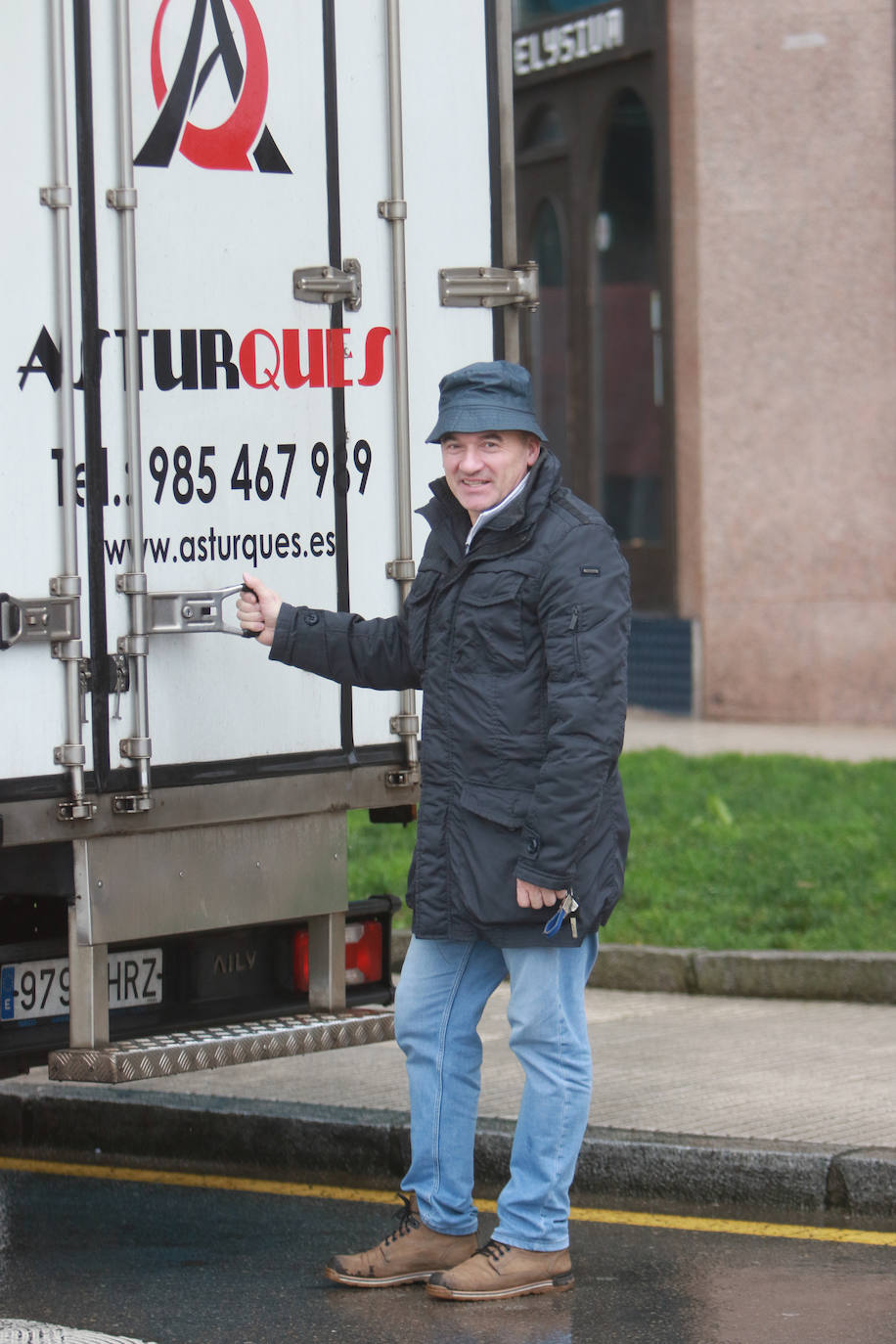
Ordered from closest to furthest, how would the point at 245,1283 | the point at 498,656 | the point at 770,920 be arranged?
the point at 498,656 < the point at 245,1283 < the point at 770,920

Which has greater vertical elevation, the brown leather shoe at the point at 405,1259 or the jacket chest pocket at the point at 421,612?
the jacket chest pocket at the point at 421,612

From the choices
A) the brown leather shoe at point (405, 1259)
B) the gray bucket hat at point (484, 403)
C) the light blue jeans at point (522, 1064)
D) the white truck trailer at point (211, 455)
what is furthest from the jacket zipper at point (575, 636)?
the brown leather shoe at point (405, 1259)

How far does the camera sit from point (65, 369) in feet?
16.9

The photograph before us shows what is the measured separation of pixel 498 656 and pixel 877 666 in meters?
11.4

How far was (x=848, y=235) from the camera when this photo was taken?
16000 millimetres

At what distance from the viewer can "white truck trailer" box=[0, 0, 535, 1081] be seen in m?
5.13

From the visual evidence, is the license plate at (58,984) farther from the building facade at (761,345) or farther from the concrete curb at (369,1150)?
the building facade at (761,345)

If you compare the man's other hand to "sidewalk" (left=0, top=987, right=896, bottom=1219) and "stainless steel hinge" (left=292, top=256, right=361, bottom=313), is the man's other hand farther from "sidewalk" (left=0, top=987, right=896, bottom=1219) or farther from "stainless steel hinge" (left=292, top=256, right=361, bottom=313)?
"stainless steel hinge" (left=292, top=256, right=361, bottom=313)

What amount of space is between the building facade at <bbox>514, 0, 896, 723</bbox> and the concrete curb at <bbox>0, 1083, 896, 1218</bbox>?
33.0 feet

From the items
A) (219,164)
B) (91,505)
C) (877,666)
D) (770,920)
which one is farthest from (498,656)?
(877,666)

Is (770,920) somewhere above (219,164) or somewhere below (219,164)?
below

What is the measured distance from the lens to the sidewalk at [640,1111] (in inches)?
234

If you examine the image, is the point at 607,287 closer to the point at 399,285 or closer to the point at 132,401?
the point at 399,285

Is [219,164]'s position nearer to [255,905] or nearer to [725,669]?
[255,905]
